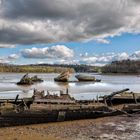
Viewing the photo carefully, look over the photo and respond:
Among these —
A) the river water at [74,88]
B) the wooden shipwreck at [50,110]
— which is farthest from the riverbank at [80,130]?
the river water at [74,88]

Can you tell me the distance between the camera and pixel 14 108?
2809 cm

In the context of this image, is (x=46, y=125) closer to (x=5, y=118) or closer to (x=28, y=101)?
(x=5, y=118)

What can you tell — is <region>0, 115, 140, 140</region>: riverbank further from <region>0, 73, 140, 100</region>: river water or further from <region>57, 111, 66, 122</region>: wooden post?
<region>0, 73, 140, 100</region>: river water

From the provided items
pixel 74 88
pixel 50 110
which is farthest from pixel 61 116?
pixel 74 88

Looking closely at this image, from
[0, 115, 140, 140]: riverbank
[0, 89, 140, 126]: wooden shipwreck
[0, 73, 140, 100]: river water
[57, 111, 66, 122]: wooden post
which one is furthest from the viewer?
[0, 73, 140, 100]: river water

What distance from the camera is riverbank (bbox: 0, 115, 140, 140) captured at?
23000 millimetres

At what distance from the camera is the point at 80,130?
25.1 metres

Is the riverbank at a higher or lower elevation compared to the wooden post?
lower

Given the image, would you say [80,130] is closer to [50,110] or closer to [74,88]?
[50,110]

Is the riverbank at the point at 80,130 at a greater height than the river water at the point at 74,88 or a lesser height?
lesser

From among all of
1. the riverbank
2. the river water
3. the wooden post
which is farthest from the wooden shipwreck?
A: the river water

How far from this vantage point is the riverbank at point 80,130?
23000 millimetres

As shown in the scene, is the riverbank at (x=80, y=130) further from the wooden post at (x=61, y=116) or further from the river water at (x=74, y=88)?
the river water at (x=74, y=88)

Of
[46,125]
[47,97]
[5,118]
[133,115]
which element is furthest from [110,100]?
[5,118]
